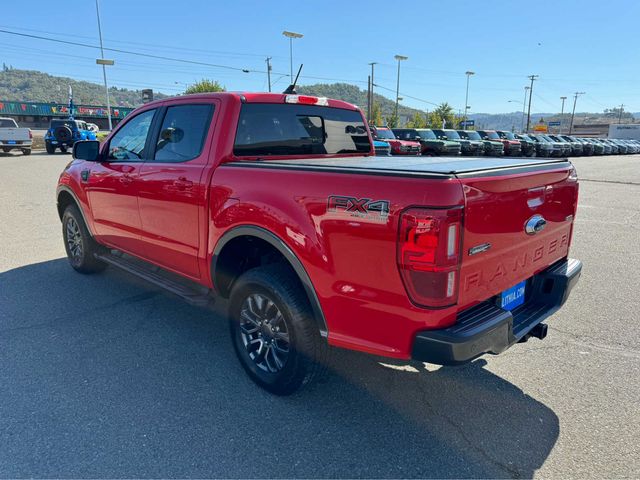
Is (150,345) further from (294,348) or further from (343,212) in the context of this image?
(343,212)

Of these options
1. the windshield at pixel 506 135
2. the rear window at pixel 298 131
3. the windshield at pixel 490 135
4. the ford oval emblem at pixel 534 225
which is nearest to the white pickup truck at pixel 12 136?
the rear window at pixel 298 131

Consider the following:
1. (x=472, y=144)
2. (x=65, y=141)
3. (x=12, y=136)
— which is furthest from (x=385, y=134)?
(x=12, y=136)

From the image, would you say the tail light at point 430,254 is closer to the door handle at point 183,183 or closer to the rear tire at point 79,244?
the door handle at point 183,183

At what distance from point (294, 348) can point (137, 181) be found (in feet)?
7.08

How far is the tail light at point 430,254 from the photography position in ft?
6.68

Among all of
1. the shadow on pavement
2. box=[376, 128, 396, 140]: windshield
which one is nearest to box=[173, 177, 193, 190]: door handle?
the shadow on pavement

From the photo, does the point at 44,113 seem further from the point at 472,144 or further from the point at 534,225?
the point at 534,225

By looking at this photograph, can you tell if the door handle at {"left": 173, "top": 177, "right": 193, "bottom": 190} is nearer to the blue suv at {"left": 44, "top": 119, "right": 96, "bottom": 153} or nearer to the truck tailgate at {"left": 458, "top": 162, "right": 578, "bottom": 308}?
the truck tailgate at {"left": 458, "top": 162, "right": 578, "bottom": 308}

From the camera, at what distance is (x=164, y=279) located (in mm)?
3830

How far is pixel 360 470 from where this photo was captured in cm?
231

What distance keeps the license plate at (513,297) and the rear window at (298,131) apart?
6.66 ft

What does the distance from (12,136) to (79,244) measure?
76.2 feet

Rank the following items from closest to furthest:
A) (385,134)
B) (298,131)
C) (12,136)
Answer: (298,131)
(385,134)
(12,136)

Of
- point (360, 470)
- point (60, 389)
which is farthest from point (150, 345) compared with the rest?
point (360, 470)
